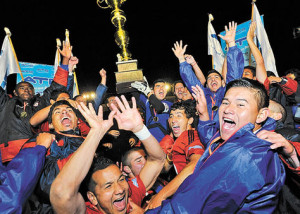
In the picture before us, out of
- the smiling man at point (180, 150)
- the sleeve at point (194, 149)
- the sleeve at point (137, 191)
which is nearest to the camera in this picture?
the smiling man at point (180, 150)

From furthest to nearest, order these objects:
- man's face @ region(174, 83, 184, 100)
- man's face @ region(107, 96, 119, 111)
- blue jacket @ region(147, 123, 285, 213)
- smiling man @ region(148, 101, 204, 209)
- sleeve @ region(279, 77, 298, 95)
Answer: man's face @ region(174, 83, 184, 100), man's face @ region(107, 96, 119, 111), sleeve @ region(279, 77, 298, 95), smiling man @ region(148, 101, 204, 209), blue jacket @ region(147, 123, 285, 213)

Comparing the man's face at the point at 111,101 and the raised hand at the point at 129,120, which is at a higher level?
the man's face at the point at 111,101

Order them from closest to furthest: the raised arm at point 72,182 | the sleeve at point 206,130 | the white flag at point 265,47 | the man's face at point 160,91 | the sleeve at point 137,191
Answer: the raised arm at point 72,182, the sleeve at point 137,191, the sleeve at point 206,130, the man's face at point 160,91, the white flag at point 265,47

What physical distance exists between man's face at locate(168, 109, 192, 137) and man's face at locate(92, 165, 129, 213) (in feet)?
4.70

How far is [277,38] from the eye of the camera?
59.9 ft

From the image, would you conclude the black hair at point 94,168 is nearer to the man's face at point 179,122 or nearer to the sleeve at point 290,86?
the man's face at point 179,122

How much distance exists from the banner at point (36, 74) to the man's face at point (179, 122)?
6.15 m

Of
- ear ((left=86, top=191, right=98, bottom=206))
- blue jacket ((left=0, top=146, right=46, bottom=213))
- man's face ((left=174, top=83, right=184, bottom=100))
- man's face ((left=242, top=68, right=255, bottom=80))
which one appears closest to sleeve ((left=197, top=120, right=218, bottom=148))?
ear ((left=86, top=191, right=98, bottom=206))

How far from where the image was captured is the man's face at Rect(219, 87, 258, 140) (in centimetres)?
192

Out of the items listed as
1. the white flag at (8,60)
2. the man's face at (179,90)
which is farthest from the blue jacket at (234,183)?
the white flag at (8,60)

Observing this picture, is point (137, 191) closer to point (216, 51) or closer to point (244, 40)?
point (216, 51)

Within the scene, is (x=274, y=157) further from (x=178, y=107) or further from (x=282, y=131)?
(x=178, y=107)

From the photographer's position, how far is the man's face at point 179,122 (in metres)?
3.55

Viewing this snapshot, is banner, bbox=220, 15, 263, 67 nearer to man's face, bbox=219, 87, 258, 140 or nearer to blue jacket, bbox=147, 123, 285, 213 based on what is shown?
man's face, bbox=219, 87, 258, 140
